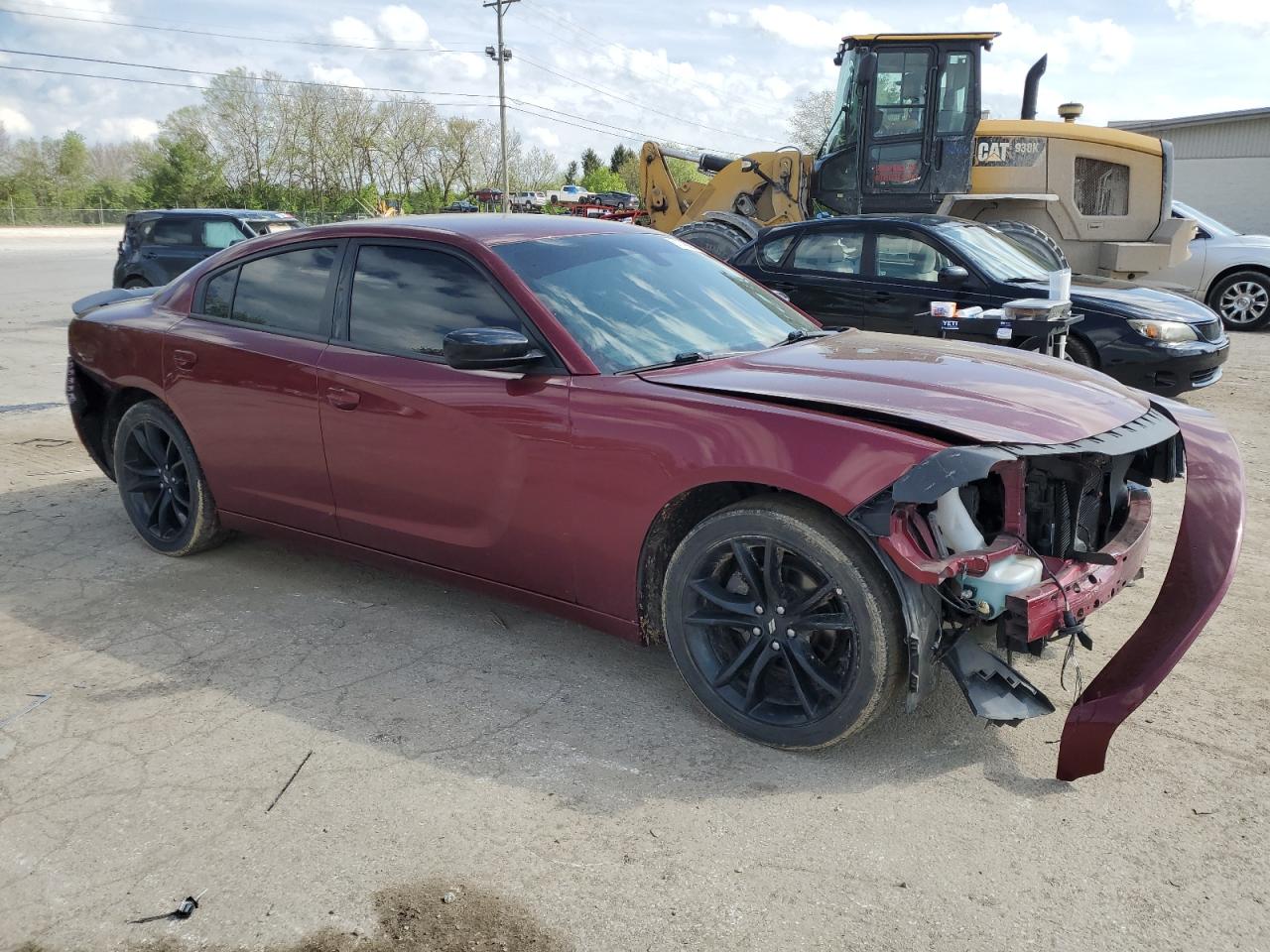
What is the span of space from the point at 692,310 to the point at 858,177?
9521mm

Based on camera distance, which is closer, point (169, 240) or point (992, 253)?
point (992, 253)

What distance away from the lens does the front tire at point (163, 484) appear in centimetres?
483

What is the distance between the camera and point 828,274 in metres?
8.87

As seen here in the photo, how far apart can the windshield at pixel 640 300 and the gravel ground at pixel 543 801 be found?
1.21 metres

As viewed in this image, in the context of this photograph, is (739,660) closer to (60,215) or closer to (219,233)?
(219,233)

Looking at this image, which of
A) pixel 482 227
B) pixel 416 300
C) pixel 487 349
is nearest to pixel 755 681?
pixel 487 349

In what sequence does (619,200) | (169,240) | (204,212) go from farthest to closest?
1. (619,200)
2. (204,212)
3. (169,240)

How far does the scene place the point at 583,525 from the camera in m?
3.45

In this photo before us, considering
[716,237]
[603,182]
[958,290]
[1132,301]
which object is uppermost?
[603,182]

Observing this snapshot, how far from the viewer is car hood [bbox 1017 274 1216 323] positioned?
8180 millimetres

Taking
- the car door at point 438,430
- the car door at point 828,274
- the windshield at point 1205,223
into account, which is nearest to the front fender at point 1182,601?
the car door at point 438,430

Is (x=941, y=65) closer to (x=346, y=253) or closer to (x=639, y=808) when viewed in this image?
(x=346, y=253)

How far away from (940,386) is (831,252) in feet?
19.5

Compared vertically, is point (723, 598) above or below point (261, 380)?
below
